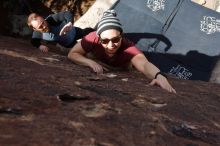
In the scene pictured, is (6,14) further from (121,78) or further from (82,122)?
(82,122)

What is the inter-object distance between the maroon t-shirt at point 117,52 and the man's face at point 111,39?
0.29 m

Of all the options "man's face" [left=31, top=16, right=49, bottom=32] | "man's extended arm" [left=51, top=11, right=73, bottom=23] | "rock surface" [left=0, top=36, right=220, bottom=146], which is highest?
"man's extended arm" [left=51, top=11, right=73, bottom=23]

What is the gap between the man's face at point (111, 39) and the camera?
4.12 meters

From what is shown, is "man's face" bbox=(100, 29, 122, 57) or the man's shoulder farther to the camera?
the man's shoulder

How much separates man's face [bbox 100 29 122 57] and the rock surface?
282 mm

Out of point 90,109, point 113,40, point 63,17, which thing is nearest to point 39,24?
point 63,17

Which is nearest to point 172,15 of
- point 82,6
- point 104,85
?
point 82,6

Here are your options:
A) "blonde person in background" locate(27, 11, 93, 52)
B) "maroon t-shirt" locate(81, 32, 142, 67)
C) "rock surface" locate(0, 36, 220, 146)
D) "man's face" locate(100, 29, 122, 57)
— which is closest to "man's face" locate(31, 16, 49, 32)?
"blonde person in background" locate(27, 11, 93, 52)

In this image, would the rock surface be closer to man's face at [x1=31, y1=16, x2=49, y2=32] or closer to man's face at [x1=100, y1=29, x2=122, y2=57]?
man's face at [x1=100, y1=29, x2=122, y2=57]

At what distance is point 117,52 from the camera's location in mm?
4543

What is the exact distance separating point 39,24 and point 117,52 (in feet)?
5.47

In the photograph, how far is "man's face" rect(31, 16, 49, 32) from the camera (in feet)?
18.9

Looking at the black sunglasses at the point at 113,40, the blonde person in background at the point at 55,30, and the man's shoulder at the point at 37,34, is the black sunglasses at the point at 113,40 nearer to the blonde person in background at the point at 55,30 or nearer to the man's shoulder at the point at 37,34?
the blonde person in background at the point at 55,30

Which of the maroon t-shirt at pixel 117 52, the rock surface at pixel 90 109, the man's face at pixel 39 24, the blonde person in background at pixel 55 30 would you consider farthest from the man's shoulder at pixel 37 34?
the rock surface at pixel 90 109
